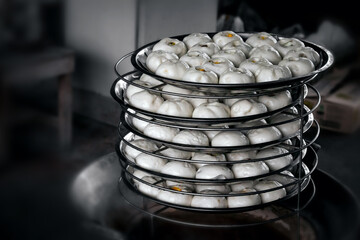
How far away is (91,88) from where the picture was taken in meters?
2.39

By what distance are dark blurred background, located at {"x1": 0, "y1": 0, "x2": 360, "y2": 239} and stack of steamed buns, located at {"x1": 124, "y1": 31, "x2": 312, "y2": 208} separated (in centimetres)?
95

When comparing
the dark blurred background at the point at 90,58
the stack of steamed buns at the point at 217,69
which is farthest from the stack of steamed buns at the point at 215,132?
the dark blurred background at the point at 90,58

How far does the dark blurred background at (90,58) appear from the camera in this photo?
207 centimetres

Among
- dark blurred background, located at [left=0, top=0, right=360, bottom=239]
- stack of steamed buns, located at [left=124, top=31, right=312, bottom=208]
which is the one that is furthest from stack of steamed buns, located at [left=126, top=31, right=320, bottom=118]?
dark blurred background, located at [left=0, top=0, right=360, bottom=239]

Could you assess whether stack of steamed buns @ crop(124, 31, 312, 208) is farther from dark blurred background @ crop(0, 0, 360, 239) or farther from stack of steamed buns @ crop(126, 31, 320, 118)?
dark blurred background @ crop(0, 0, 360, 239)

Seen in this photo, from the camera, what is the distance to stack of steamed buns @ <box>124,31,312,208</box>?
919 millimetres

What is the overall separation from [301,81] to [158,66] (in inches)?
9.7

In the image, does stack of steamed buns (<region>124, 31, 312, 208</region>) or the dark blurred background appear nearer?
stack of steamed buns (<region>124, 31, 312, 208</region>)

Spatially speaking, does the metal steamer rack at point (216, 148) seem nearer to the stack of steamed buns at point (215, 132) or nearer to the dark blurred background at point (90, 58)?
the stack of steamed buns at point (215, 132)

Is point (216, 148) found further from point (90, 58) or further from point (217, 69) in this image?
point (90, 58)

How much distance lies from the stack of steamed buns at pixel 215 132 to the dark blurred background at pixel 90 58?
0.95 metres

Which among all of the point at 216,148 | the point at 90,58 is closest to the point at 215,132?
the point at 216,148

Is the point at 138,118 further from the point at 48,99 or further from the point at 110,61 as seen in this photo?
the point at 48,99

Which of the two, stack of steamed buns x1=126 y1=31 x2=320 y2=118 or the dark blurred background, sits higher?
stack of steamed buns x1=126 y1=31 x2=320 y2=118
